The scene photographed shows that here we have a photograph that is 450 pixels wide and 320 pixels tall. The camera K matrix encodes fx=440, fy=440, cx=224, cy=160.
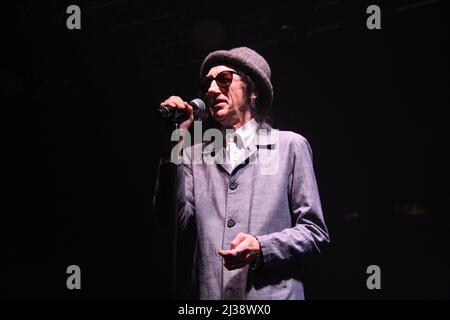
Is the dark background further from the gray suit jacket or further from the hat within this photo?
the gray suit jacket

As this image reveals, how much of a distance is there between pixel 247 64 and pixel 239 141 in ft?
1.26

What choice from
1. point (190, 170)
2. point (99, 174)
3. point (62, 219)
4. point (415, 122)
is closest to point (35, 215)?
point (62, 219)

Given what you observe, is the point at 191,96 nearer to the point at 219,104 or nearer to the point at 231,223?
the point at 219,104

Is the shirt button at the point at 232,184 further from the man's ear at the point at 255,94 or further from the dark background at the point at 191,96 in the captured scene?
the dark background at the point at 191,96

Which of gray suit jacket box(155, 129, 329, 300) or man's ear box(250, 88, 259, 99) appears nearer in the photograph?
gray suit jacket box(155, 129, 329, 300)

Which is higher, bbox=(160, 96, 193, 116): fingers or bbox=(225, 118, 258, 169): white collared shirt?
bbox=(160, 96, 193, 116): fingers

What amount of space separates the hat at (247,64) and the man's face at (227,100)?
45 mm

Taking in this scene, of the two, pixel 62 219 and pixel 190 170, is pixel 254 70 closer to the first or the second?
pixel 190 170

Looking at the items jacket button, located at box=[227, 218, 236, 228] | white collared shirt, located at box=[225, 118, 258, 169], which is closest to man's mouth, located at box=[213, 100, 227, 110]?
white collared shirt, located at box=[225, 118, 258, 169]

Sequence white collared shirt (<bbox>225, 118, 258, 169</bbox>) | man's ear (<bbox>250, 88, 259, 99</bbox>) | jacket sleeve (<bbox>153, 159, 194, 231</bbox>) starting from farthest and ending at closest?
man's ear (<bbox>250, 88, 259, 99</bbox>) → white collared shirt (<bbox>225, 118, 258, 169</bbox>) → jacket sleeve (<bbox>153, 159, 194, 231</bbox>)

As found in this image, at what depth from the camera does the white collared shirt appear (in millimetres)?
1842

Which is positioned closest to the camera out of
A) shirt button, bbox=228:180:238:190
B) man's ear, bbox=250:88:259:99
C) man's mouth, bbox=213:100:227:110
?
shirt button, bbox=228:180:238:190

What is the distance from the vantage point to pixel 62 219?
380 cm

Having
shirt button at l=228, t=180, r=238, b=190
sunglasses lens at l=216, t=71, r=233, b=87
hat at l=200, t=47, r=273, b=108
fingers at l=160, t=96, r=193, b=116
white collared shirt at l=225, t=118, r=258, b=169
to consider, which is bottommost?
shirt button at l=228, t=180, r=238, b=190
